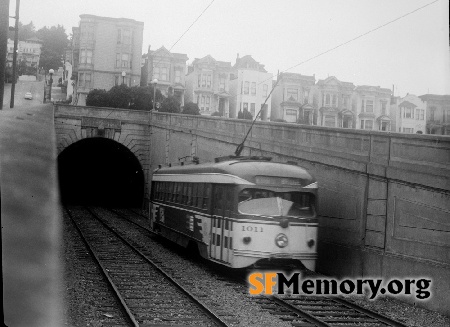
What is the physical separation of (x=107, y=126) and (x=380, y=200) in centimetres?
2995

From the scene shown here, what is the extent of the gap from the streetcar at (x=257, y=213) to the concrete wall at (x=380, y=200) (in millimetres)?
1240

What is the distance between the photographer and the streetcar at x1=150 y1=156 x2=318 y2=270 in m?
12.8

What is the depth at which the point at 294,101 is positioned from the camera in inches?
2311

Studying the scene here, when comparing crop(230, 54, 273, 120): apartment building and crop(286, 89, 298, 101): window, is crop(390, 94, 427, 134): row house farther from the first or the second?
crop(230, 54, 273, 120): apartment building

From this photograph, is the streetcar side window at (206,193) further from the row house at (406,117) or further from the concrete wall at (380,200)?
the row house at (406,117)

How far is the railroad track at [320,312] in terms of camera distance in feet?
32.3

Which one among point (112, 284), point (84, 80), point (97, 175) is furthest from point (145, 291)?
point (84, 80)

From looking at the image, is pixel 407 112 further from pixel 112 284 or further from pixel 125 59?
pixel 112 284

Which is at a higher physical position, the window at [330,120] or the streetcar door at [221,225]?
the window at [330,120]

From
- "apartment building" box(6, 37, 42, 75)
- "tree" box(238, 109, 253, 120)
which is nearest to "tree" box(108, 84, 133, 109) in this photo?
"apartment building" box(6, 37, 42, 75)

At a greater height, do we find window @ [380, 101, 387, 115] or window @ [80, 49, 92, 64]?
window @ [80, 49, 92, 64]

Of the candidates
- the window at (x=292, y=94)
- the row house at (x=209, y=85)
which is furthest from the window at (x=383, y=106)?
the row house at (x=209, y=85)

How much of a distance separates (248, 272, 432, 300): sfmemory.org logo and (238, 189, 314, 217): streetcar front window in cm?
149

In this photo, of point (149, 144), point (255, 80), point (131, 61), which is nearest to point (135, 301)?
point (149, 144)
